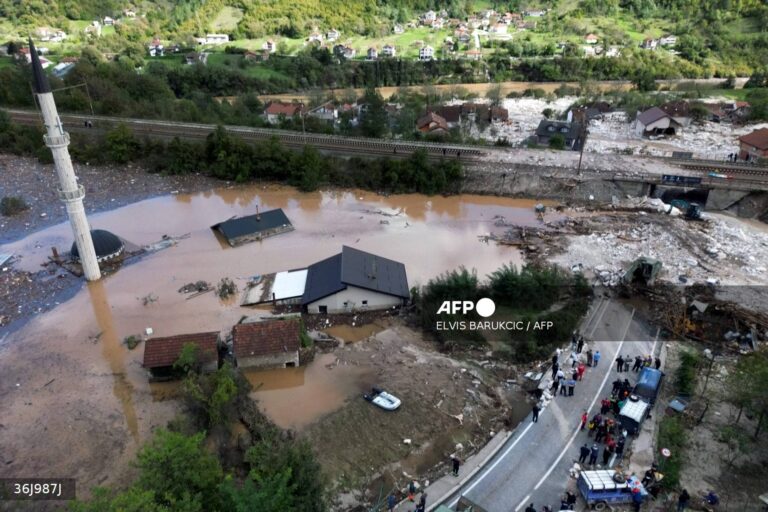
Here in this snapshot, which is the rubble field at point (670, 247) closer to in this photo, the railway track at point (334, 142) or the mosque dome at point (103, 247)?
the railway track at point (334, 142)

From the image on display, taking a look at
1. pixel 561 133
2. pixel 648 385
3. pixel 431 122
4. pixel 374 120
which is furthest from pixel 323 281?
pixel 561 133

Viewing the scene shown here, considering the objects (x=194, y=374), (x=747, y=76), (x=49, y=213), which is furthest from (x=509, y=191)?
(x=747, y=76)

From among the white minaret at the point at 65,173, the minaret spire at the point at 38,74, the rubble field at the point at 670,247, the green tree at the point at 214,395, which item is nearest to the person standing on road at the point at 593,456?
the green tree at the point at 214,395

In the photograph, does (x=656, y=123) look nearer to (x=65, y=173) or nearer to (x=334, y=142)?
(x=334, y=142)

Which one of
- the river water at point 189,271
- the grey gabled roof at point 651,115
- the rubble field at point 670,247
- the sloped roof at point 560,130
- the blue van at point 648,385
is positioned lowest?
the river water at point 189,271

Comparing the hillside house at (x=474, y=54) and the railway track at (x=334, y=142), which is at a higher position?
the hillside house at (x=474, y=54)

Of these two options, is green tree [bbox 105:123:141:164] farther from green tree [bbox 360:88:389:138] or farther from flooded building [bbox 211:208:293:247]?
green tree [bbox 360:88:389:138]
